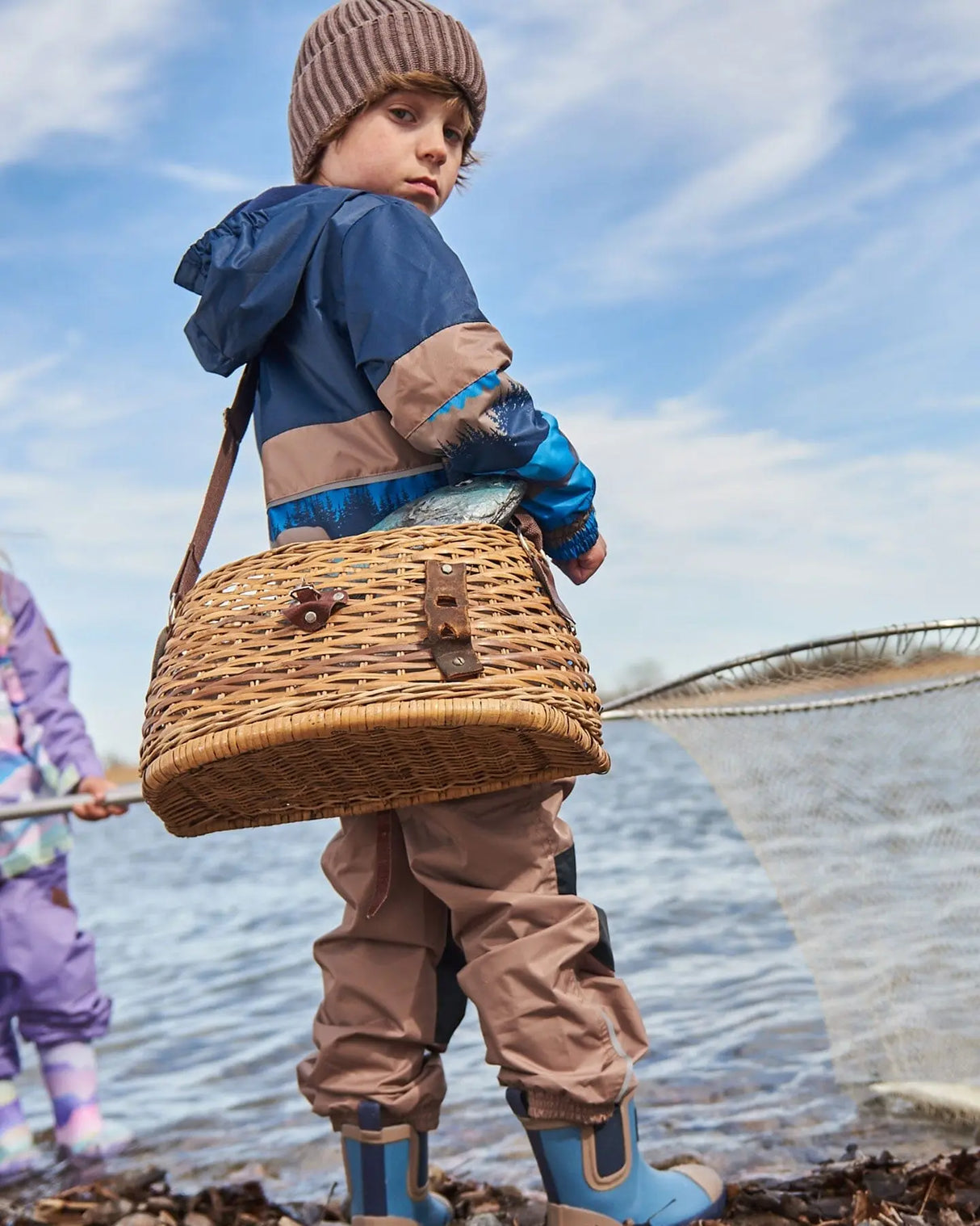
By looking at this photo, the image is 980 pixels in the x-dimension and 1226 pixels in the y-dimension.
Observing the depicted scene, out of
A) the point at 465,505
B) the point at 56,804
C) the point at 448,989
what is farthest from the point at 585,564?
the point at 56,804

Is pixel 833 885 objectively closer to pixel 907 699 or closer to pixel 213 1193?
pixel 907 699

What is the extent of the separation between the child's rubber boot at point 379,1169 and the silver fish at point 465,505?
110 centimetres

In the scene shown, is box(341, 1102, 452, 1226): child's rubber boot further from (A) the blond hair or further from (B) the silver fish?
(A) the blond hair

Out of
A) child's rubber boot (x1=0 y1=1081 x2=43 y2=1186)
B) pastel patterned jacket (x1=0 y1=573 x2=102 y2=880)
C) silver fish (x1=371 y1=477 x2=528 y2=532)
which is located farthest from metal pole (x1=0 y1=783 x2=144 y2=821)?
silver fish (x1=371 y1=477 x2=528 y2=532)

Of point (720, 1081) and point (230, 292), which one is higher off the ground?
point (230, 292)

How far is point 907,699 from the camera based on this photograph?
3.34m

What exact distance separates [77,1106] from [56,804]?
118 centimetres

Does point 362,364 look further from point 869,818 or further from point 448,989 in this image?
point 869,818

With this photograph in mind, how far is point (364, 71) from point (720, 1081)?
3.03m

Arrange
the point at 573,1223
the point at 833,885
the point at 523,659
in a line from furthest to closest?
1. the point at 833,885
2. the point at 573,1223
3. the point at 523,659

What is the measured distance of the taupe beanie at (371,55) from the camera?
246 centimetres

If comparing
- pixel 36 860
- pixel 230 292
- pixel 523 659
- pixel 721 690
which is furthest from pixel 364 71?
pixel 36 860

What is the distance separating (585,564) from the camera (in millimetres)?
2482

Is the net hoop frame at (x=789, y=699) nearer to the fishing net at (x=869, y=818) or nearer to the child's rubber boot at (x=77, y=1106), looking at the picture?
the fishing net at (x=869, y=818)
